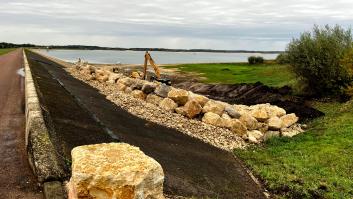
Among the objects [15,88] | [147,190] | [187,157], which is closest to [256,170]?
[187,157]

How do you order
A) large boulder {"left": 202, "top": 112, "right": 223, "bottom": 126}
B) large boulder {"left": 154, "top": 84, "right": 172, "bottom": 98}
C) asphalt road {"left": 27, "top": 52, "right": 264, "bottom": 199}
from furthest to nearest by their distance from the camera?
large boulder {"left": 154, "top": 84, "right": 172, "bottom": 98}
large boulder {"left": 202, "top": 112, "right": 223, "bottom": 126}
asphalt road {"left": 27, "top": 52, "right": 264, "bottom": 199}

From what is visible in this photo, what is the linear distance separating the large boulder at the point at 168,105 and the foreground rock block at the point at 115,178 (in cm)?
1744

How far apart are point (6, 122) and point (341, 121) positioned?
1667cm

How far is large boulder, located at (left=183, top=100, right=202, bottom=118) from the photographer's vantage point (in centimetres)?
2295

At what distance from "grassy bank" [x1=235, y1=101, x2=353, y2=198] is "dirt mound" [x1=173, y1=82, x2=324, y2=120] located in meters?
4.21

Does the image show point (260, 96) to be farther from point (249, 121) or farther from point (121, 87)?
point (249, 121)

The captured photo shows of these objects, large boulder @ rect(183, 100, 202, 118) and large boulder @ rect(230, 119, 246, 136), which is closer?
large boulder @ rect(230, 119, 246, 136)

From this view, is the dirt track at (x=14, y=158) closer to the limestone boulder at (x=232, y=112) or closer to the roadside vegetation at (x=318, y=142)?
the roadside vegetation at (x=318, y=142)

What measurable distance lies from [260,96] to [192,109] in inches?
581

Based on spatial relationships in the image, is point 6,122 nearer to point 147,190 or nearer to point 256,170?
point 256,170

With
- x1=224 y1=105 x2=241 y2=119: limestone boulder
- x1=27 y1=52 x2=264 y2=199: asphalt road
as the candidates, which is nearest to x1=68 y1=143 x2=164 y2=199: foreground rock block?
x1=27 y1=52 x2=264 y2=199: asphalt road

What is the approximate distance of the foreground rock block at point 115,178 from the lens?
6219 mm

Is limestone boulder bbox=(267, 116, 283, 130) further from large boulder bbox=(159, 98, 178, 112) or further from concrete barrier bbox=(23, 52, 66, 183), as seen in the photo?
concrete barrier bbox=(23, 52, 66, 183)

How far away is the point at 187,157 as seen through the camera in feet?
52.5
